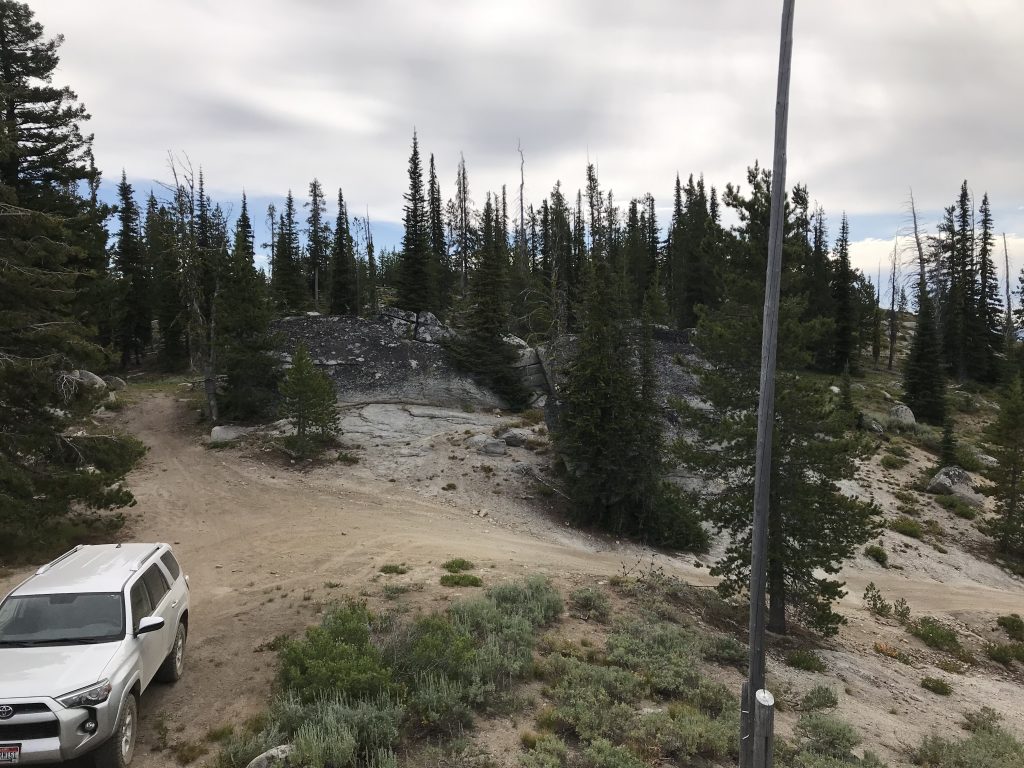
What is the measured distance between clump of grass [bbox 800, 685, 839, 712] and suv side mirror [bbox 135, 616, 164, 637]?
10.0 m

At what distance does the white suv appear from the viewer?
18.6ft

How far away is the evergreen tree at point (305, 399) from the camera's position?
2514cm

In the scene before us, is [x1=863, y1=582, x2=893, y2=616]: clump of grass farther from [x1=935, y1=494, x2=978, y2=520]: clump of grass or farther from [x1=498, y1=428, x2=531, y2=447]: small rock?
[x1=498, y1=428, x2=531, y2=447]: small rock

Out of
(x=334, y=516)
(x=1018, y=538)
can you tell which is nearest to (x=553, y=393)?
(x=334, y=516)

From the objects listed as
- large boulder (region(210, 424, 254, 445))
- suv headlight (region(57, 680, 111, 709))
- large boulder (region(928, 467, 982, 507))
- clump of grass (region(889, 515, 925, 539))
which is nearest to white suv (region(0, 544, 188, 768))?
suv headlight (region(57, 680, 111, 709))

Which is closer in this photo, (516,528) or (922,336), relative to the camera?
(516,528)

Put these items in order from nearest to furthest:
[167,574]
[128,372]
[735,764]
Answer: [735,764] → [167,574] → [128,372]

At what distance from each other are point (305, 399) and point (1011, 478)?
33743 mm

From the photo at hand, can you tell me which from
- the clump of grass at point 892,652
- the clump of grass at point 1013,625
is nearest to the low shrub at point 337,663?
the clump of grass at point 892,652

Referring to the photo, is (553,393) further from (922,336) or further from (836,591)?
(922,336)

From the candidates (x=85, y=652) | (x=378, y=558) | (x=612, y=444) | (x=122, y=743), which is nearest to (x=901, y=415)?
(x=612, y=444)

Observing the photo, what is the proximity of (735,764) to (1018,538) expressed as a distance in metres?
29.1

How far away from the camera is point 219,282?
3048cm

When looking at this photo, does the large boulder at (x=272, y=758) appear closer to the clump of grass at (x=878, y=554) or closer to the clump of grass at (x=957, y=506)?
the clump of grass at (x=878, y=554)
